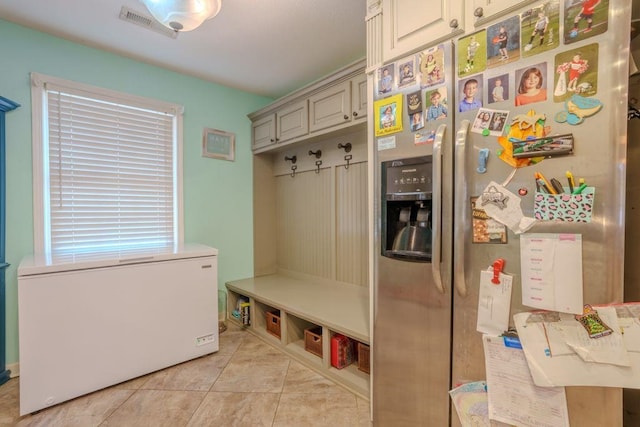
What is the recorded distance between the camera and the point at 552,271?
3.17ft

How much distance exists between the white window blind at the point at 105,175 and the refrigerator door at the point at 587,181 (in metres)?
Answer: 2.38

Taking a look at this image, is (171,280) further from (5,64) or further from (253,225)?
(5,64)

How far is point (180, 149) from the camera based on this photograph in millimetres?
2730

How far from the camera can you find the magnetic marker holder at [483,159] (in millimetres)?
1104

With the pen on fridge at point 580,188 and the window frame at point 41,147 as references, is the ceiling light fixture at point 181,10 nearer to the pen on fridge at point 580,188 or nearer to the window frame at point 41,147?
the window frame at point 41,147

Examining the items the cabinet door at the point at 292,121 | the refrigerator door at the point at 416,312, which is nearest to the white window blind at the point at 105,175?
the cabinet door at the point at 292,121

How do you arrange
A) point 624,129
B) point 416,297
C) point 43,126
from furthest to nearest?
point 43,126, point 416,297, point 624,129

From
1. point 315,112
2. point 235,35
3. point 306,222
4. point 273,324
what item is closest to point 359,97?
point 315,112

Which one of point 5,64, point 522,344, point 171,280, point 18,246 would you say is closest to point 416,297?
point 522,344

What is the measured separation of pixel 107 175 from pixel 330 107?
188 centimetres

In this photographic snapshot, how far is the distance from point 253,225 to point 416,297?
2.32 m

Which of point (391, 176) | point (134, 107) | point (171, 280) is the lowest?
point (171, 280)

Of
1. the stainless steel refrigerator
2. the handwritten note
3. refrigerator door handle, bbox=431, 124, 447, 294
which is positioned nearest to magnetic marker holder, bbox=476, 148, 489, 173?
the stainless steel refrigerator

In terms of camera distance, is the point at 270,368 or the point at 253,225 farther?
the point at 253,225
